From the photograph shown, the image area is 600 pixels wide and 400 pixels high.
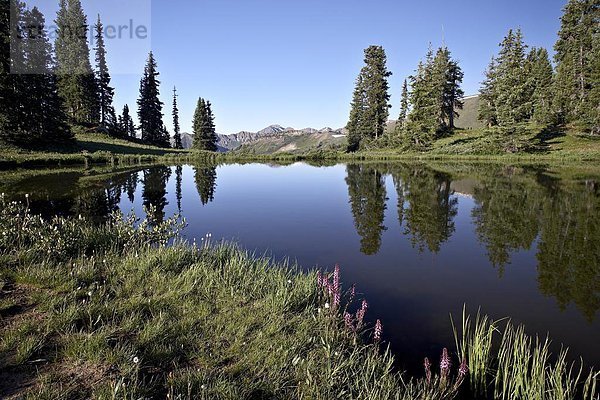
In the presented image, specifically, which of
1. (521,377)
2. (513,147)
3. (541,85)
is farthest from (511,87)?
(521,377)

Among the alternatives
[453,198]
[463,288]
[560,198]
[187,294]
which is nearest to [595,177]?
[560,198]

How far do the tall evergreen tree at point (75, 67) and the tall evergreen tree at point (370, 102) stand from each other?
51513 millimetres

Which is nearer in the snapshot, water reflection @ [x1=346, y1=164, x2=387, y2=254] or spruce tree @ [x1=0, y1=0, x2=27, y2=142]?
water reflection @ [x1=346, y1=164, x2=387, y2=254]

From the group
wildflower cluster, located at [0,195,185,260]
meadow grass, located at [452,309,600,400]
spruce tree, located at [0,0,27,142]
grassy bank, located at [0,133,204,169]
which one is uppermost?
spruce tree, located at [0,0,27,142]

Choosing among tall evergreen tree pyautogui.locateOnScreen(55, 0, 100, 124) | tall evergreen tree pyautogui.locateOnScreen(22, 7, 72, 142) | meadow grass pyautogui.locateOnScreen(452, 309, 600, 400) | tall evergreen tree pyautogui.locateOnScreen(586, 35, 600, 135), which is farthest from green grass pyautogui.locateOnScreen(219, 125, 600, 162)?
tall evergreen tree pyautogui.locateOnScreen(55, 0, 100, 124)

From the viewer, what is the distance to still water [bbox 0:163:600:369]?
624 centimetres

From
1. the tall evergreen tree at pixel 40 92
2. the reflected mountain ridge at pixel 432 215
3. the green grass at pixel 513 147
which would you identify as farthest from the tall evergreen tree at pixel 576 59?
the tall evergreen tree at pixel 40 92

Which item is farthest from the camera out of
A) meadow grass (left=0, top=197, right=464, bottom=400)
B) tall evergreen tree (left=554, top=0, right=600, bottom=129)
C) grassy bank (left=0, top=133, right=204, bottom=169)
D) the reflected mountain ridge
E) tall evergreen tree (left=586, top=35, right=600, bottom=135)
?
tall evergreen tree (left=554, top=0, right=600, bottom=129)

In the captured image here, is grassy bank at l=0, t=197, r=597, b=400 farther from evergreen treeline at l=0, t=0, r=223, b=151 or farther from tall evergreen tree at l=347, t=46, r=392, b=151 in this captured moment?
tall evergreen tree at l=347, t=46, r=392, b=151

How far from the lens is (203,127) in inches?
3152

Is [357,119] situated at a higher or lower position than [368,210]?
higher

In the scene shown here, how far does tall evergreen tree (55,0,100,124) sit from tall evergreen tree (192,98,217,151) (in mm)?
21512

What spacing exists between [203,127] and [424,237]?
7626cm

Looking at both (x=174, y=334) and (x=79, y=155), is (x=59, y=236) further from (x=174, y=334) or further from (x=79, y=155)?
(x=79, y=155)
